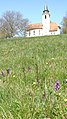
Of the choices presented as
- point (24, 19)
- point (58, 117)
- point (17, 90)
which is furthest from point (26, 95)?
point (24, 19)

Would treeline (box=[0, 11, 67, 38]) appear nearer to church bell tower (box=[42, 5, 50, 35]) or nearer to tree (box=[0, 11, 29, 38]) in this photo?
tree (box=[0, 11, 29, 38])

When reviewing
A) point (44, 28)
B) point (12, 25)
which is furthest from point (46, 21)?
point (12, 25)

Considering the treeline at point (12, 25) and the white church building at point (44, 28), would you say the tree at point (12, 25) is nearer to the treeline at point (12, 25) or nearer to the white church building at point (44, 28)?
the treeline at point (12, 25)

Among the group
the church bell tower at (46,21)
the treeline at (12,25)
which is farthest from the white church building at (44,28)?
the treeline at (12,25)

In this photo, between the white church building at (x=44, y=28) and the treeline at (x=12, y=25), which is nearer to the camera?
the treeline at (x=12, y=25)

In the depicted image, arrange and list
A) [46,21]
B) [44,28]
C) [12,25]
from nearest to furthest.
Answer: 1. [12,25]
2. [44,28]
3. [46,21]

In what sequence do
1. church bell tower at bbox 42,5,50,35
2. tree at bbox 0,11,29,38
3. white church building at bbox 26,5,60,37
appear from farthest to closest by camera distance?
1. white church building at bbox 26,5,60,37
2. church bell tower at bbox 42,5,50,35
3. tree at bbox 0,11,29,38

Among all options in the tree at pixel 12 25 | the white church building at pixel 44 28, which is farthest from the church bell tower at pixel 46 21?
the tree at pixel 12 25

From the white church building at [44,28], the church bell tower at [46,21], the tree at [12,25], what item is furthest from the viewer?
the white church building at [44,28]

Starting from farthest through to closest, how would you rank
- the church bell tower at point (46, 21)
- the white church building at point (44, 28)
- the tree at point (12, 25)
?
1. the white church building at point (44, 28)
2. the church bell tower at point (46, 21)
3. the tree at point (12, 25)

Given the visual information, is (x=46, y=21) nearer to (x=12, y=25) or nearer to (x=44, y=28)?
(x=44, y=28)

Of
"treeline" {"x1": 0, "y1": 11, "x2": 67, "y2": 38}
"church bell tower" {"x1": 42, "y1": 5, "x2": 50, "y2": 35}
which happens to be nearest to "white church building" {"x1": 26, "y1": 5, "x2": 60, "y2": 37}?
"church bell tower" {"x1": 42, "y1": 5, "x2": 50, "y2": 35}

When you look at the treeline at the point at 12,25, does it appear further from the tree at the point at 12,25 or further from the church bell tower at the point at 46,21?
the church bell tower at the point at 46,21

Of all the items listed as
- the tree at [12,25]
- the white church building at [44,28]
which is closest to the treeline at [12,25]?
the tree at [12,25]
